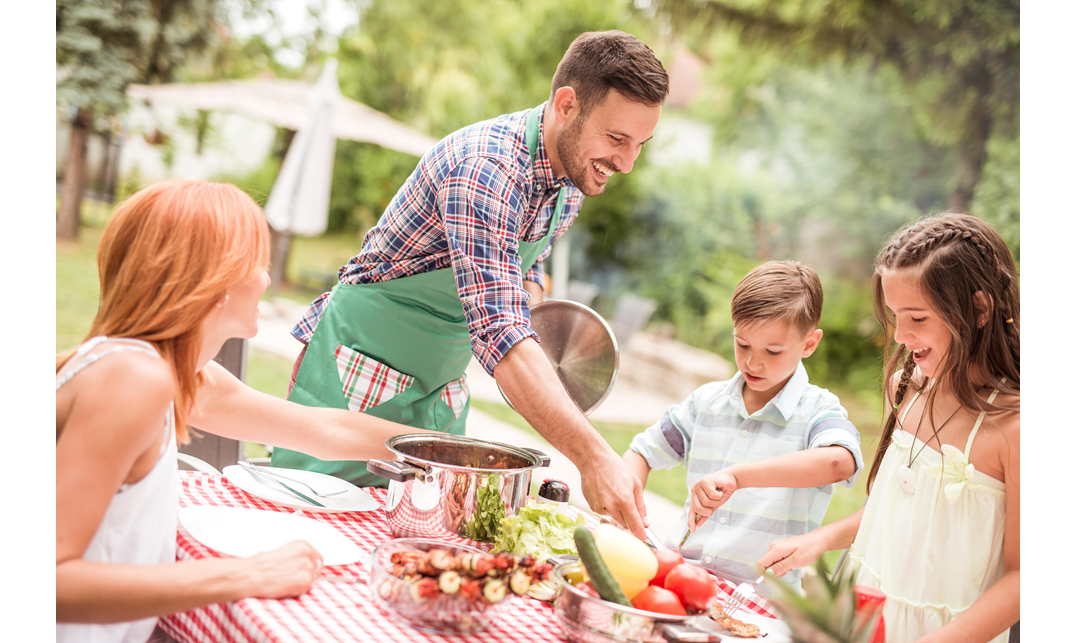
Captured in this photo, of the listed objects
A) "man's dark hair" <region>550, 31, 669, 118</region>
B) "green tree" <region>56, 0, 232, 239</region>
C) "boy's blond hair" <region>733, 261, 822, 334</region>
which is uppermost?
"green tree" <region>56, 0, 232, 239</region>

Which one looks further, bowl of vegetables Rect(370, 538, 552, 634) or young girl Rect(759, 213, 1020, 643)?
young girl Rect(759, 213, 1020, 643)

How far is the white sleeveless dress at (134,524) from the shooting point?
4.20 ft

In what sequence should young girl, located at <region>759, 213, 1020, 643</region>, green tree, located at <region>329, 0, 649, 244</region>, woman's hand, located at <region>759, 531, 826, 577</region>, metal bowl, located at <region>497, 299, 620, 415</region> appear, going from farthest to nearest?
green tree, located at <region>329, 0, 649, 244</region> < metal bowl, located at <region>497, 299, 620, 415</region> < woman's hand, located at <region>759, 531, 826, 577</region> < young girl, located at <region>759, 213, 1020, 643</region>

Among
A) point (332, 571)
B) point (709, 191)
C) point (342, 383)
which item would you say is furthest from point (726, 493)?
point (709, 191)

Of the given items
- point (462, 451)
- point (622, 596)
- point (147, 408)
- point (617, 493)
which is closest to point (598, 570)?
point (622, 596)

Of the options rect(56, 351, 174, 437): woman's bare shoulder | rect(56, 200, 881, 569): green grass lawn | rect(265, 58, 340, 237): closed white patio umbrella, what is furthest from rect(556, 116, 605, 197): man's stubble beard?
rect(265, 58, 340, 237): closed white patio umbrella

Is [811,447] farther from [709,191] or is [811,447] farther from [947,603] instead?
[709,191]

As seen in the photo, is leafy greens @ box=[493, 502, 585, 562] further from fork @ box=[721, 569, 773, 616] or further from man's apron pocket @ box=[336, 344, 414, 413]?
man's apron pocket @ box=[336, 344, 414, 413]

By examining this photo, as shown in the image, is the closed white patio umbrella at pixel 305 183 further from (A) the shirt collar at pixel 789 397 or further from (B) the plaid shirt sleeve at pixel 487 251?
(A) the shirt collar at pixel 789 397

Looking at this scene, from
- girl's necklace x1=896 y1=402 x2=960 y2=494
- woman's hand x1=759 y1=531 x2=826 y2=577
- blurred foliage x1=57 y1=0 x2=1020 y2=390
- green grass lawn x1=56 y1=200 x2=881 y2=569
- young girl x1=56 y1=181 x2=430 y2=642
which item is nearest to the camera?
young girl x1=56 y1=181 x2=430 y2=642

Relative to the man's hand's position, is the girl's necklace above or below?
above

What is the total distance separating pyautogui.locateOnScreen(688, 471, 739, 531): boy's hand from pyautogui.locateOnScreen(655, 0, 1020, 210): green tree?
7218 mm

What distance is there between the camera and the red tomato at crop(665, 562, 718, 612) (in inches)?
53.3
